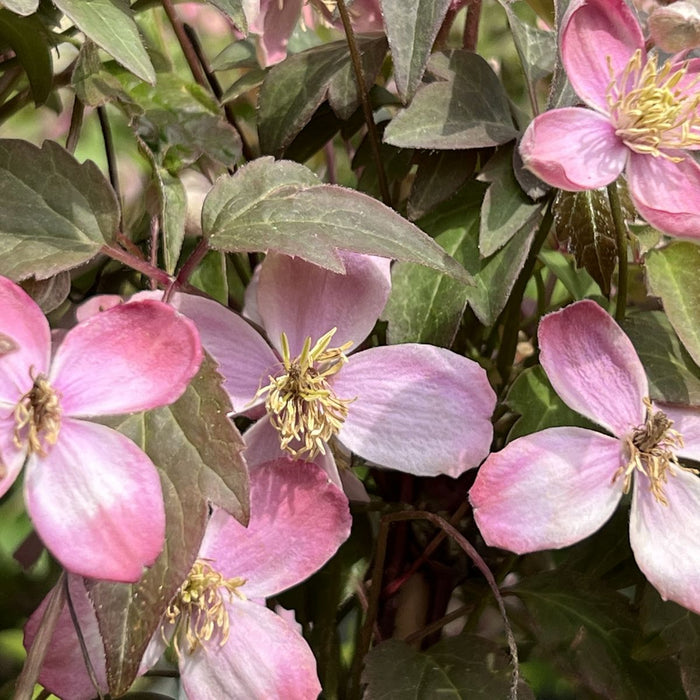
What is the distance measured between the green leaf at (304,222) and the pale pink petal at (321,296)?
0.09ft

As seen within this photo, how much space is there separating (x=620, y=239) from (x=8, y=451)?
0.85 ft

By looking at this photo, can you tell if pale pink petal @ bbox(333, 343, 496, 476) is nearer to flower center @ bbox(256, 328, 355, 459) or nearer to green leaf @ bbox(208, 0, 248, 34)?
flower center @ bbox(256, 328, 355, 459)

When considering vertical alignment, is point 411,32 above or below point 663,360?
above

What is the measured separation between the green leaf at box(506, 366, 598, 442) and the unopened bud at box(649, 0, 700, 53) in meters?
0.14

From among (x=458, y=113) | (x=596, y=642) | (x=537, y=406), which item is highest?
(x=458, y=113)

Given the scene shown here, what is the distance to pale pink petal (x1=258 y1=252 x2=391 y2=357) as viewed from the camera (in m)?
0.32

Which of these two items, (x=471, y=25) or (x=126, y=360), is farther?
(x=471, y=25)

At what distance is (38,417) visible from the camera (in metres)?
0.24

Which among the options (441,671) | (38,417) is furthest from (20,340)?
(441,671)

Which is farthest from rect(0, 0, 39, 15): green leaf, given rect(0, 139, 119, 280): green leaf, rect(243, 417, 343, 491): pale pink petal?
rect(243, 417, 343, 491): pale pink petal

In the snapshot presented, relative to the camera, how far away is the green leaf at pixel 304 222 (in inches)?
11.0

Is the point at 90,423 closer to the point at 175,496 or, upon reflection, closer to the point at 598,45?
the point at 175,496

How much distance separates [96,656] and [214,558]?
0.19ft

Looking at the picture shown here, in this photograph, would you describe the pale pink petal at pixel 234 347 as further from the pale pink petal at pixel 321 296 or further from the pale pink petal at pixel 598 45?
the pale pink petal at pixel 598 45
